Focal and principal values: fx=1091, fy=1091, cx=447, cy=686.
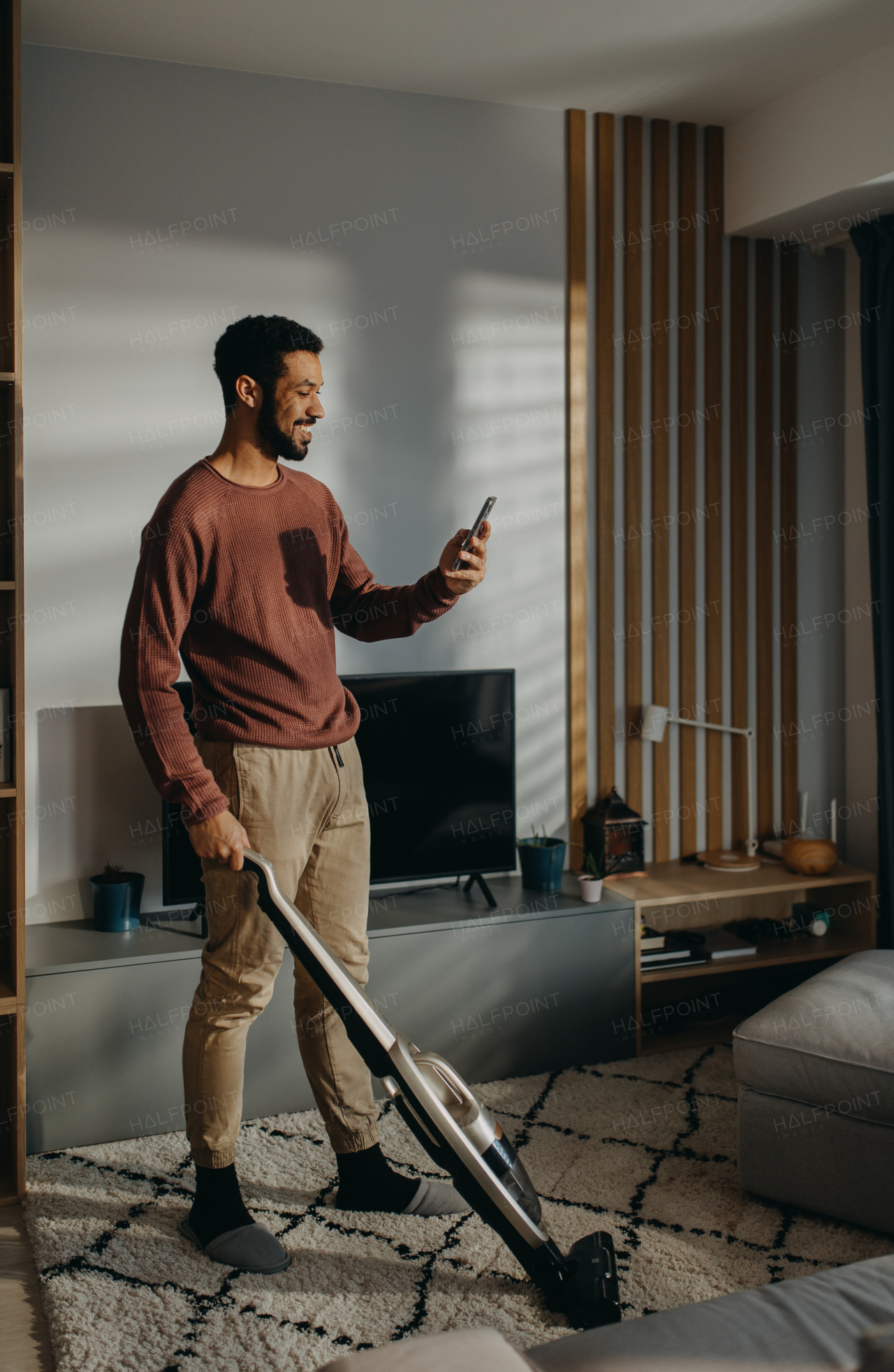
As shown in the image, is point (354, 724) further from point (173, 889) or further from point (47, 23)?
point (47, 23)

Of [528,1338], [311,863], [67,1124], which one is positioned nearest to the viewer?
[528,1338]

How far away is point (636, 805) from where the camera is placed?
3281 millimetres

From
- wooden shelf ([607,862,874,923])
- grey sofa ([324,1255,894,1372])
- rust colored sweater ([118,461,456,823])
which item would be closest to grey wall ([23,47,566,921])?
wooden shelf ([607,862,874,923])

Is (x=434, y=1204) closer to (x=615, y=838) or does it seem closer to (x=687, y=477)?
(x=615, y=838)

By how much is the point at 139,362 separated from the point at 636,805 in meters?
1.86

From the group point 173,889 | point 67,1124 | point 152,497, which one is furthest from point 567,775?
point 67,1124

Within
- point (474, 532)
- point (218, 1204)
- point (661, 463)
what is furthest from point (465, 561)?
point (661, 463)

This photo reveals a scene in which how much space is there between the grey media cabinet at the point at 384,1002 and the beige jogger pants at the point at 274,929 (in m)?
0.47

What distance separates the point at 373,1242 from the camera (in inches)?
79.0

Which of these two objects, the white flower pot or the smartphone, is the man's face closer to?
the smartphone

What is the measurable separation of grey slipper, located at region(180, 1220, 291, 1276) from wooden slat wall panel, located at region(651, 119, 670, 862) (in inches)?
68.3

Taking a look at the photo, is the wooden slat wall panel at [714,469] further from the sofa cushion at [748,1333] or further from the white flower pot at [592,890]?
the sofa cushion at [748,1333]

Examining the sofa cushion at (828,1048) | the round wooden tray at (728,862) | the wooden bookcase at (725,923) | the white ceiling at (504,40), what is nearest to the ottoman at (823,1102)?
the sofa cushion at (828,1048)

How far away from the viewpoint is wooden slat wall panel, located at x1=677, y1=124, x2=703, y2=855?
3246 mm
